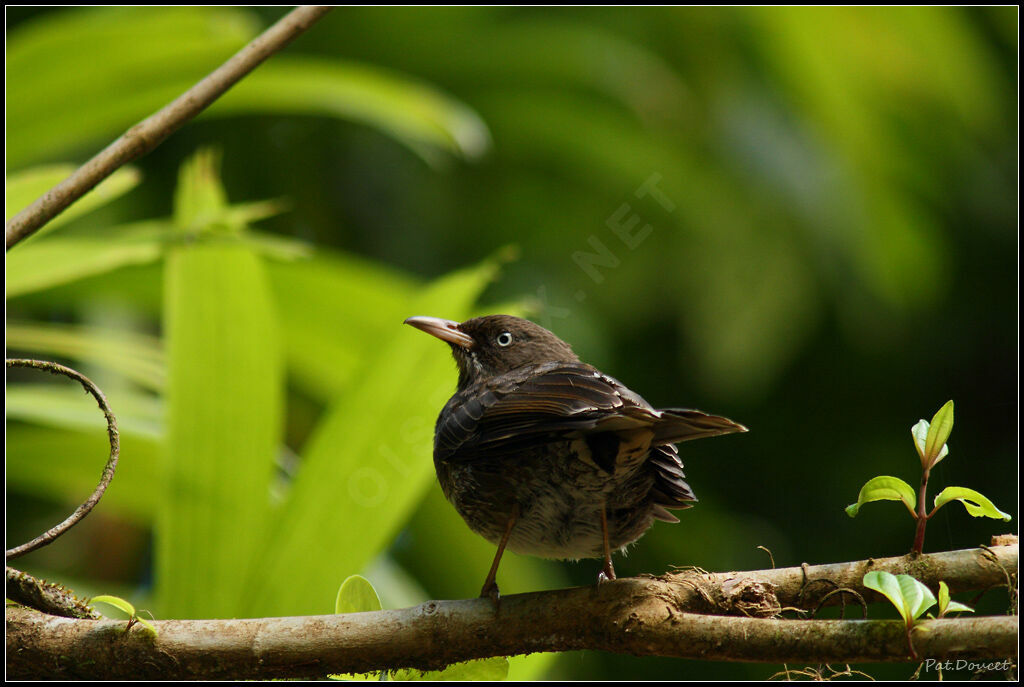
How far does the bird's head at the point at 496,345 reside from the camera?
8.25 ft

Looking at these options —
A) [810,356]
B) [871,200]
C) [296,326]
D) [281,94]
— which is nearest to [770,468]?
[810,356]

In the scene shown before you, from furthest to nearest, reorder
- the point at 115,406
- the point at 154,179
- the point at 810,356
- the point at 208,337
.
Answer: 1. the point at 810,356
2. the point at 154,179
3. the point at 115,406
4. the point at 208,337

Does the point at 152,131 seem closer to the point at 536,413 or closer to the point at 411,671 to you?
the point at 536,413

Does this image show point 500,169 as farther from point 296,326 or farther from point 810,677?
point 810,677

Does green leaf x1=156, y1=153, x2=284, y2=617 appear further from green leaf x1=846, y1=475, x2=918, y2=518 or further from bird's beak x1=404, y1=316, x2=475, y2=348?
green leaf x1=846, y1=475, x2=918, y2=518

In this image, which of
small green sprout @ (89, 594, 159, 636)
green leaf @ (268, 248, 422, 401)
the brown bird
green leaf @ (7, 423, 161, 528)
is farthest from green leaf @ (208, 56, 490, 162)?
small green sprout @ (89, 594, 159, 636)

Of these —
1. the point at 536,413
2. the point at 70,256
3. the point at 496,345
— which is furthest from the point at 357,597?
the point at 70,256

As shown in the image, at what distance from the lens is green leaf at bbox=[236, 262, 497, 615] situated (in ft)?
7.38

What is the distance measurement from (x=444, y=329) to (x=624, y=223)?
2.53 m

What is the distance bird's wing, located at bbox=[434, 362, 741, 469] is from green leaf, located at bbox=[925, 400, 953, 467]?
0.30 metres

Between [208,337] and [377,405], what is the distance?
534mm

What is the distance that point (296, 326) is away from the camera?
3.58m

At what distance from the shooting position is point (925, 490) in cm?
132

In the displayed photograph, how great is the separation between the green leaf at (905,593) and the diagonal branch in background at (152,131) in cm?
125
